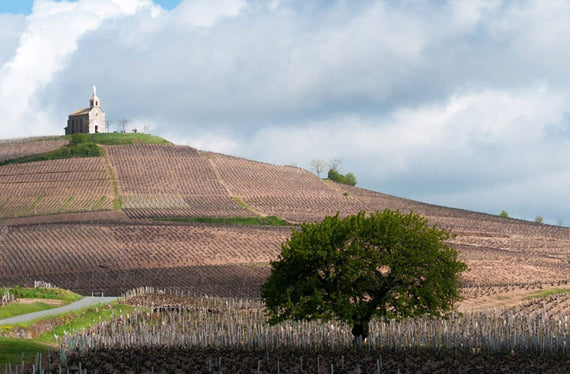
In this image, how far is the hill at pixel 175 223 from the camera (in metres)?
82.6

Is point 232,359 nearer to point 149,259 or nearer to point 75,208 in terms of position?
point 149,259

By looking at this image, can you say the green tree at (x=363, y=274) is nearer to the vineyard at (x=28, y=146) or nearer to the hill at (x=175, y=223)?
the hill at (x=175, y=223)

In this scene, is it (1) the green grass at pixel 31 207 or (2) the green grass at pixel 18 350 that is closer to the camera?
(2) the green grass at pixel 18 350

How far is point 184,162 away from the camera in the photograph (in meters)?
161

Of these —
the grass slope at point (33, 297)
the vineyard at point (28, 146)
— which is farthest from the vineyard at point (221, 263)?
the grass slope at point (33, 297)

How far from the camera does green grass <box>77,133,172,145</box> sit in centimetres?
18162

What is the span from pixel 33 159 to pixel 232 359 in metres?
130

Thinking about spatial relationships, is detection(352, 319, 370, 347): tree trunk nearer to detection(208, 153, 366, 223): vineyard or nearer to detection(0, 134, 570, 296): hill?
detection(0, 134, 570, 296): hill

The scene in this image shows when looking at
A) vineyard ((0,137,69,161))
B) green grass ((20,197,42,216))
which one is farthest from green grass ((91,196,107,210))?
vineyard ((0,137,69,161))

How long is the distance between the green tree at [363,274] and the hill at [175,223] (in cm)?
2700

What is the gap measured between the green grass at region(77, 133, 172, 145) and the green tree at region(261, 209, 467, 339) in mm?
139444

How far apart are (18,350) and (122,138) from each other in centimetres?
14927

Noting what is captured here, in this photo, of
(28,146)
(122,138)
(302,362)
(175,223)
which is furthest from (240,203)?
(302,362)

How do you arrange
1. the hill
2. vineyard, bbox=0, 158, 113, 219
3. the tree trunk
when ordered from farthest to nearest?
vineyard, bbox=0, 158, 113, 219 < the hill < the tree trunk
